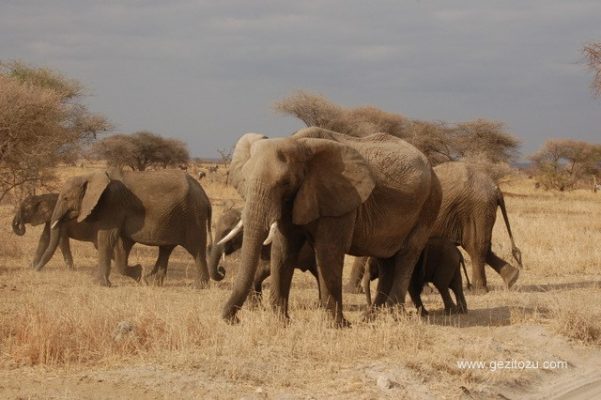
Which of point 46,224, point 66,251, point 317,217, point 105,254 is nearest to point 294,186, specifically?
point 317,217

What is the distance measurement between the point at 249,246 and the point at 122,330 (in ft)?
4.54

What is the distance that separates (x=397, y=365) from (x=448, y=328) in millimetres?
1918

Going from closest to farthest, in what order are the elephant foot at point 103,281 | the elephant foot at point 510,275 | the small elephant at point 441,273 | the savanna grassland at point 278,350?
the savanna grassland at point 278,350
the small elephant at point 441,273
the elephant foot at point 103,281
the elephant foot at point 510,275

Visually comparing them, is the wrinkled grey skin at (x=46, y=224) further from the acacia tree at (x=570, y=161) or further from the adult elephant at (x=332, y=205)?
the acacia tree at (x=570, y=161)

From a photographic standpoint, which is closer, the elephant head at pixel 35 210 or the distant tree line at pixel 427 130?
the elephant head at pixel 35 210

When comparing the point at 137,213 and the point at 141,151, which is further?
the point at 141,151

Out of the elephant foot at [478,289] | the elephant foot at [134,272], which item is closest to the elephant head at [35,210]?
the elephant foot at [134,272]

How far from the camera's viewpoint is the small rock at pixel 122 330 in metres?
7.66

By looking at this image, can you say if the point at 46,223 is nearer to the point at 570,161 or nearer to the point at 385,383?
the point at 385,383

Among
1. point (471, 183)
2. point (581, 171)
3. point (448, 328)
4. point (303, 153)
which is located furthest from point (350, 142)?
point (581, 171)

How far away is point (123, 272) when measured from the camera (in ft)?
44.5

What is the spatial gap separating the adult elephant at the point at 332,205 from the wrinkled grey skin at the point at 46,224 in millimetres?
5627

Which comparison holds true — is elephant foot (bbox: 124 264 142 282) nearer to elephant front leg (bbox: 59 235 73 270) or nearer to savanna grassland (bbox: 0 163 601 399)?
elephant front leg (bbox: 59 235 73 270)

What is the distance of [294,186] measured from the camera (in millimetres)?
8430
